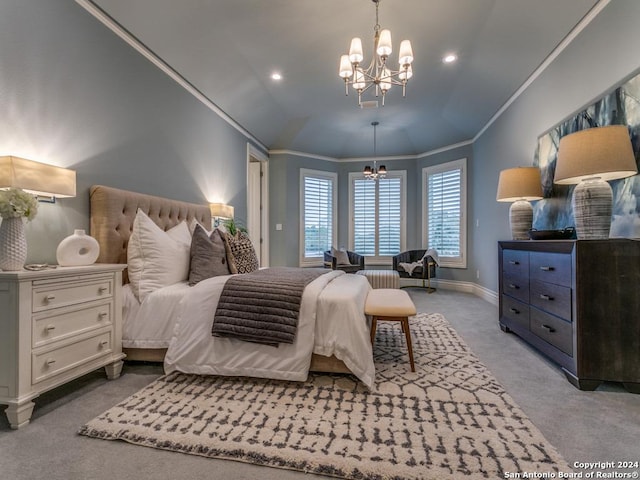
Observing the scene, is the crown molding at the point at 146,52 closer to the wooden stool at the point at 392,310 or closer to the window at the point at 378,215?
the wooden stool at the point at 392,310

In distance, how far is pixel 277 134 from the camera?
18.8 ft

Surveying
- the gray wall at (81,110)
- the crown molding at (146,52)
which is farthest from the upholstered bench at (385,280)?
the crown molding at (146,52)

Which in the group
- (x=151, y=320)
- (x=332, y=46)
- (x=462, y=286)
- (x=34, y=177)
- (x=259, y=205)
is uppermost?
(x=332, y=46)

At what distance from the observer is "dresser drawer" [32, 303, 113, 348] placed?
5.41 ft

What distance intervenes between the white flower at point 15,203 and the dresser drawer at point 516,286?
12.1 ft

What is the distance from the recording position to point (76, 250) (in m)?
2.00

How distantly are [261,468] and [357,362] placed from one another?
855 mm

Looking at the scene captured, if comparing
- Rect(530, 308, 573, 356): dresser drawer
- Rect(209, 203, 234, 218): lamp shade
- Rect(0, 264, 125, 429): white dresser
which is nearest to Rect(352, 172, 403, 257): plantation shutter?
Rect(209, 203, 234, 218): lamp shade

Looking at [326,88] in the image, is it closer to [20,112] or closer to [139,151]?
[139,151]

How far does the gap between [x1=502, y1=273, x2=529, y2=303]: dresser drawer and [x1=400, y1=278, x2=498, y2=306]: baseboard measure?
58.6 inches

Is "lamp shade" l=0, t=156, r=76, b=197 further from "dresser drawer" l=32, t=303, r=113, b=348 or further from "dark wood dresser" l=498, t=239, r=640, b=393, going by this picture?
"dark wood dresser" l=498, t=239, r=640, b=393

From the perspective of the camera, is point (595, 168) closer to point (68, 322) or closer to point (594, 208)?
point (594, 208)

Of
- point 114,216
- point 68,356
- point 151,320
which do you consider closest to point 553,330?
point 151,320

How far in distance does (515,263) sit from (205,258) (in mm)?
→ 2971
